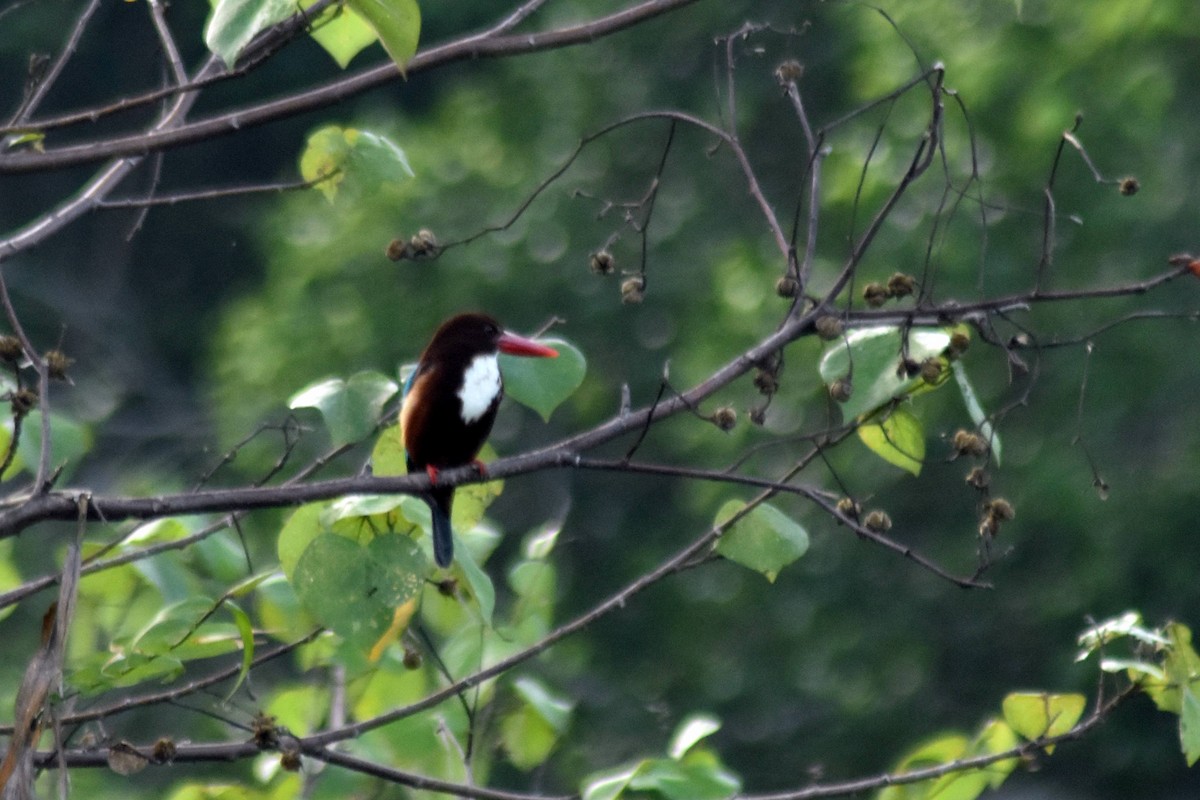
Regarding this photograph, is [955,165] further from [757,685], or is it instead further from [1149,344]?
[757,685]

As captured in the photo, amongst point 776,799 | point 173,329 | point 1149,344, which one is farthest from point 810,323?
point 173,329

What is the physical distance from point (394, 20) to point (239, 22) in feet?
0.36

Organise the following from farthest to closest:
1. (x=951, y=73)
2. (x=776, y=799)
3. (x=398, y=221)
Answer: (x=398, y=221), (x=951, y=73), (x=776, y=799)

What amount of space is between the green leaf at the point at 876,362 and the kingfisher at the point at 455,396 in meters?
1.13

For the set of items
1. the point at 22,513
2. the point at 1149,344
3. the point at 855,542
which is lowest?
the point at 855,542

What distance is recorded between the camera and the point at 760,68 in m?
9.03

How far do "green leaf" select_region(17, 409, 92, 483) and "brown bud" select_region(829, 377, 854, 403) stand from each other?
0.77 meters

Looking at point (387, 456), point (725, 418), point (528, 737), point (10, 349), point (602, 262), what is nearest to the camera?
point (10, 349)

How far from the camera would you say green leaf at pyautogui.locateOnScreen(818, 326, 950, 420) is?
1.66 m

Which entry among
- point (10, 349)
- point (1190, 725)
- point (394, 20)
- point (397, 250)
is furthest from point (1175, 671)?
point (10, 349)

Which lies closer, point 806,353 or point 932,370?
point 932,370

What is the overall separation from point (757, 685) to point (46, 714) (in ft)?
20.0

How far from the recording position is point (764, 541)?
5.74 ft

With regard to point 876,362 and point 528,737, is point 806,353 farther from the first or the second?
point 876,362
